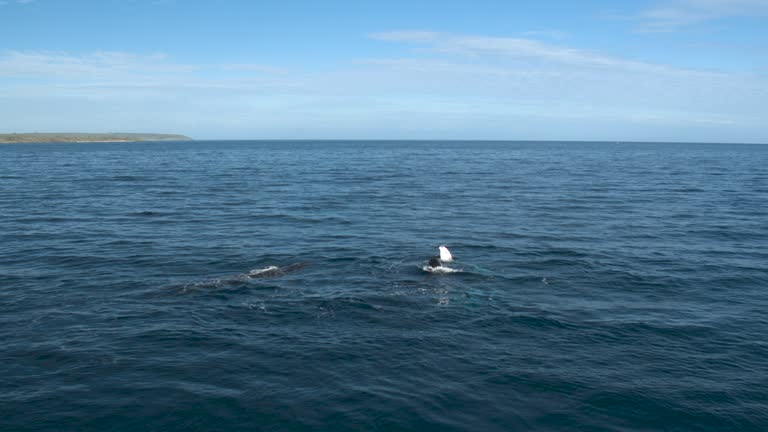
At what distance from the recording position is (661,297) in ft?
95.1

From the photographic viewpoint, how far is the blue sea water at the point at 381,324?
17766mm

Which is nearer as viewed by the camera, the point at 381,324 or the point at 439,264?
the point at 381,324

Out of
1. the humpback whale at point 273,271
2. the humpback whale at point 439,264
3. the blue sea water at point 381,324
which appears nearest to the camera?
the blue sea water at point 381,324

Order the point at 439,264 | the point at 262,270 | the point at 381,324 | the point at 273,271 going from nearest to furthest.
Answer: the point at 381,324 → the point at 273,271 → the point at 262,270 → the point at 439,264

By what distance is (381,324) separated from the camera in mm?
24359

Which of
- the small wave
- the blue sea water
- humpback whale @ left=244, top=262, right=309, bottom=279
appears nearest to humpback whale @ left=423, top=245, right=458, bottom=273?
the blue sea water

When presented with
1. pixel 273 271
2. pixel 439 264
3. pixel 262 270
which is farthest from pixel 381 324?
pixel 262 270

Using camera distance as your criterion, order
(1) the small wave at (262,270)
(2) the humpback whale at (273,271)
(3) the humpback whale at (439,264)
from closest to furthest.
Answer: (2) the humpback whale at (273,271), (1) the small wave at (262,270), (3) the humpback whale at (439,264)

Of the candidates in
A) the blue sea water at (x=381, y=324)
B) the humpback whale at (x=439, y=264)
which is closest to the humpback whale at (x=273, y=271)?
the blue sea water at (x=381, y=324)

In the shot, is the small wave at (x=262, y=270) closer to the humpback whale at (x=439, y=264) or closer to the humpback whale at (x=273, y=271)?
the humpback whale at (x=273, y=271)

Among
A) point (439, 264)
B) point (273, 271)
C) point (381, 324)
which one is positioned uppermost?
point (439, 264)

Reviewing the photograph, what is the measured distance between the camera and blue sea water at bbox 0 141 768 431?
17.8m

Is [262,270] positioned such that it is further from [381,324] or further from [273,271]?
[381,324]

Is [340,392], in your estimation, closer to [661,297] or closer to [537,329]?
[537,329]
